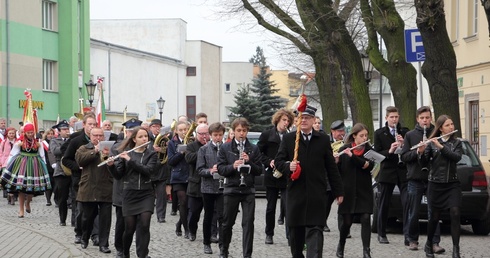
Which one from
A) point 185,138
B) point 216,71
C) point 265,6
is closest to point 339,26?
point 265,6

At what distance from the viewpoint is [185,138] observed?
17500 millimetres

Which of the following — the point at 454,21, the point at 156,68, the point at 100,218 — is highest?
the point at 156,68

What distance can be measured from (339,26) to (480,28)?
7.03m

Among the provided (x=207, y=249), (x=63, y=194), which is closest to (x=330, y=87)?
(x=63, y=194)

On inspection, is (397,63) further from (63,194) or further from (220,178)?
(220,178)

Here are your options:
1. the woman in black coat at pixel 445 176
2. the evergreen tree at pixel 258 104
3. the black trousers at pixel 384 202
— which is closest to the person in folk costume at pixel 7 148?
the black trousers at pixel 384 202

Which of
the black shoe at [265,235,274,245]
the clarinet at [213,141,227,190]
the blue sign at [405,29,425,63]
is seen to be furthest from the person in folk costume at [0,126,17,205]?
the clarinet at [213,141,227,190]

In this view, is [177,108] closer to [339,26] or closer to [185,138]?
[339,26]

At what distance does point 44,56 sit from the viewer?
49.2 m

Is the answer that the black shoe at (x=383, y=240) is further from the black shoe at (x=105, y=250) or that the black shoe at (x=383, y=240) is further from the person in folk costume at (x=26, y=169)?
the person in folk costume at (x=26, y=169)

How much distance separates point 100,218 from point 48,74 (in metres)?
37.1

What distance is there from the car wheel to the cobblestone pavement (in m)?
0.14

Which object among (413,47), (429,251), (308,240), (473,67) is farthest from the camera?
(473,67)

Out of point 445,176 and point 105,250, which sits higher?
point 445,176
